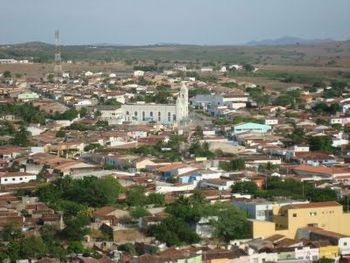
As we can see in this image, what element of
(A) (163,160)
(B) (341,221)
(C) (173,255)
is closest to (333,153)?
(A) (163,160)

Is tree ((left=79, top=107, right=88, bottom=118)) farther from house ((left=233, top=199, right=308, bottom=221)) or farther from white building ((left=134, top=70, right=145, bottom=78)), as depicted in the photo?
white building ((left=134, top=70, right=145, bottom=78))

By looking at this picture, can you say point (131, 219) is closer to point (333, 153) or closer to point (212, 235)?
point (212, 235)

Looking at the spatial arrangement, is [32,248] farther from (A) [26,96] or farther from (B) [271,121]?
(A) [26,96]

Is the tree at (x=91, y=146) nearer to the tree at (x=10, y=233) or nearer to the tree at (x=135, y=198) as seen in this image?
the tree at (x=135, y=198)

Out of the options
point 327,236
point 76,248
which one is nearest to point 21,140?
point 76,248

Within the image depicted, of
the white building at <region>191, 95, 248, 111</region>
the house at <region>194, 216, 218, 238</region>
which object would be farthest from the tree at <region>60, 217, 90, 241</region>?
the white building at <region>191, 95, 248, 111</region>
